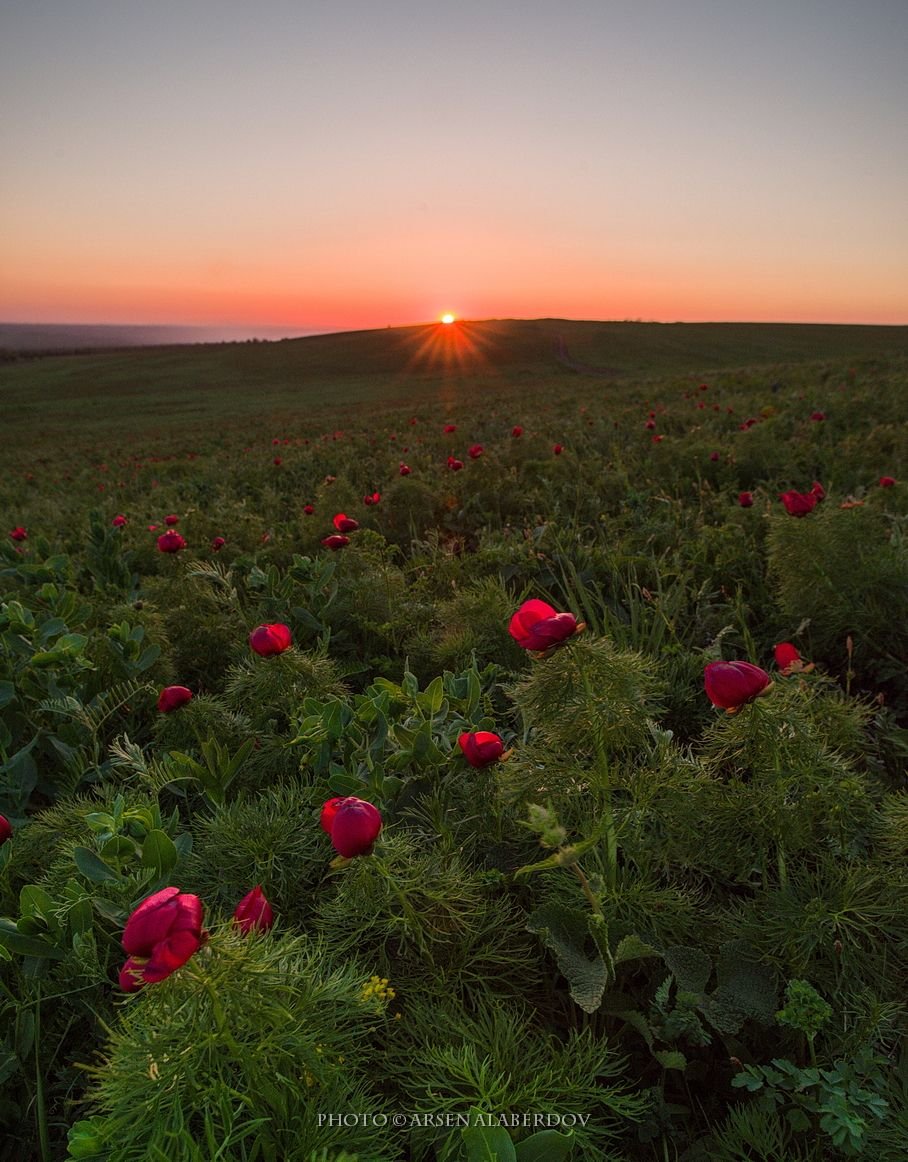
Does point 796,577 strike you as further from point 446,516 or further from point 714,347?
point 714,347

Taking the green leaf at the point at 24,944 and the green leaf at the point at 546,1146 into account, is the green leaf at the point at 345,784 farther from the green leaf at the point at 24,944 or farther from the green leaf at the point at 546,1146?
the green leaf at the point at 546,1146

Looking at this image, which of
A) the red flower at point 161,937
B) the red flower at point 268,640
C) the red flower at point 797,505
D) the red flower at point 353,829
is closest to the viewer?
the red flower at point 161,937

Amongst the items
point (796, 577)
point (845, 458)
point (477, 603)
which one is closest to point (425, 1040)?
point (477, 603)

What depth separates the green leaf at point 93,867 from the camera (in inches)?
55.9

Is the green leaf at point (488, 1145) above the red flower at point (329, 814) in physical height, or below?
below

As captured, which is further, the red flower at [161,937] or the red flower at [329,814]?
the red flower at [329,814]

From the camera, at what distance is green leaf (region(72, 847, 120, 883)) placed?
4.66ft

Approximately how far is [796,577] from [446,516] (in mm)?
2923

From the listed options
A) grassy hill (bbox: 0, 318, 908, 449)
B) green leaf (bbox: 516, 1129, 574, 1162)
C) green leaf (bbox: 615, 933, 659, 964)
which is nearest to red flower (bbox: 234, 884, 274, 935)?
green leaf (bbox: 516, 1129, 574, 1162)

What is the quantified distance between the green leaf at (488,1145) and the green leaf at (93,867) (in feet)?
3.07

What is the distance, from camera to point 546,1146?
0.95 meters

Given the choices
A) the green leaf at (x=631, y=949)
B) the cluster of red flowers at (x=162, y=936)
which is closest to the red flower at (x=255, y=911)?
the cluster of red flowers at (x=162, y=936)

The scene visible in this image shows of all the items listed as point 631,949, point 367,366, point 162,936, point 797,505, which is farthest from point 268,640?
point 367,366

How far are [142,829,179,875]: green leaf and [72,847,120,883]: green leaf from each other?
0.23 ft
